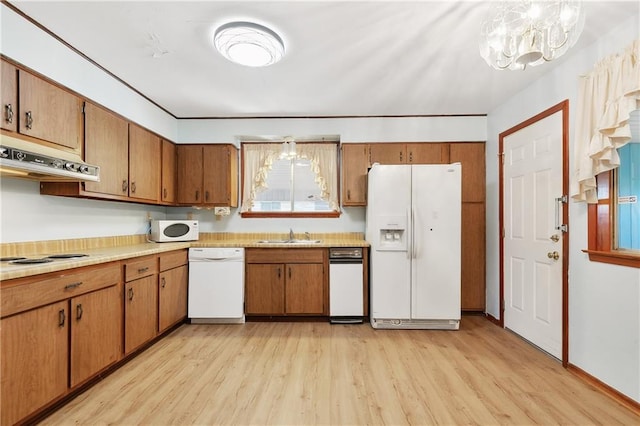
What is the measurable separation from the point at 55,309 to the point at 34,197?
3.31ft

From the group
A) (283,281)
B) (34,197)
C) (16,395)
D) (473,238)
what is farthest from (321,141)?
(16,395)

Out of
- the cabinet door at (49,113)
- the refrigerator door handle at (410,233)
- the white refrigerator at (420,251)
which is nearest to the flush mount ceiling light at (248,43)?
the cabinet door at (49,113)

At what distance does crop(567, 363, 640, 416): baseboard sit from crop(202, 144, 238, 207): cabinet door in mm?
3751

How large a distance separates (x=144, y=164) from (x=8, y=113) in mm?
1311

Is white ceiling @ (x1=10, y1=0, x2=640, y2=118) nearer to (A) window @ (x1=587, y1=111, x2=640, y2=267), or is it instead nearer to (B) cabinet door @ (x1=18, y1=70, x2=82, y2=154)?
(B) cabinet door @ (x1=18, y1=70, x2=82, y2=154)

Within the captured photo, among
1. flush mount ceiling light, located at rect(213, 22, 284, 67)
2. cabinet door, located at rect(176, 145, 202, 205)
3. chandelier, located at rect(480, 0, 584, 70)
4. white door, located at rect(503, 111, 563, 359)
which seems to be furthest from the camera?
cabinet door, located at rect(176, 145, 202, 205)

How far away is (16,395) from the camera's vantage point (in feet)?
4.94

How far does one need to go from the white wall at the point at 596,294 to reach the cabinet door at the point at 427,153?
99 centimetres

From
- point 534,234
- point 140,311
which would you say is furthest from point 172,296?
point 534,234

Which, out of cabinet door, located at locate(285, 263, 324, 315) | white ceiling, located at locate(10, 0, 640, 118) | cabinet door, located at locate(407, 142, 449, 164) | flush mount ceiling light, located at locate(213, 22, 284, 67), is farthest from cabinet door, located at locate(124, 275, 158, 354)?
cabinet door, located at locate(407, 142, 449, 164)

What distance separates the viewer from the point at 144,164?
3035mm

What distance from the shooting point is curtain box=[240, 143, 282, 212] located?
3969 millimetres

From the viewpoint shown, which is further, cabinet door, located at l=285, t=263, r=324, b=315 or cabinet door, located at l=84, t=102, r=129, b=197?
cabinet door, located at l=285, t=263, r=324, b=315

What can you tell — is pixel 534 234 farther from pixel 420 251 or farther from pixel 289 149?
pixel 289 149
